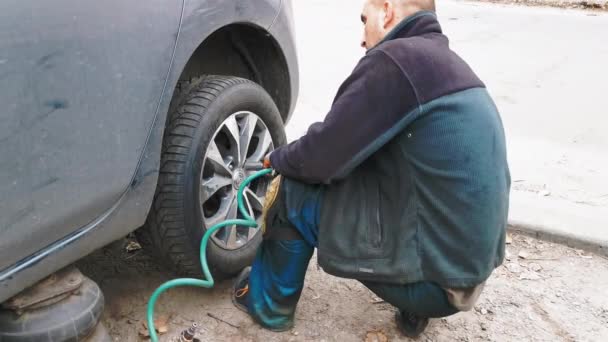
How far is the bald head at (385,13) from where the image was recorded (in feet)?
6.25

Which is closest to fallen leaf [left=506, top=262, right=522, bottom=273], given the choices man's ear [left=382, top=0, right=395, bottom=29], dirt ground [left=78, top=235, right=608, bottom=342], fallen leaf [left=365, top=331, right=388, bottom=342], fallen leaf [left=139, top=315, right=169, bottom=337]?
dirt ground [left=78, top=235, right=608, bottom=342]

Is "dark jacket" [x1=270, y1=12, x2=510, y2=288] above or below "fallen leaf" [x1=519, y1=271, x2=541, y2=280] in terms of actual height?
above

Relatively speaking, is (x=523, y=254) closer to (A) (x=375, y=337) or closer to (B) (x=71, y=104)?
(A) (x=375, y=337)

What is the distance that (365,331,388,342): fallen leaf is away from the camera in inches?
92.5

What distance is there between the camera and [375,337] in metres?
2.36

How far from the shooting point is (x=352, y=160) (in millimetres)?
1866

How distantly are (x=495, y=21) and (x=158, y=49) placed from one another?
6.67 m

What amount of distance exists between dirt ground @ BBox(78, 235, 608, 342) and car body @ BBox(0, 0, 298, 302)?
41 cm

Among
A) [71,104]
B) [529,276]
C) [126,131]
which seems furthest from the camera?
[529,276]

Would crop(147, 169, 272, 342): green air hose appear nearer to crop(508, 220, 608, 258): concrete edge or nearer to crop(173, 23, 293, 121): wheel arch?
crop(173, 23, 293, 121): wheel arch

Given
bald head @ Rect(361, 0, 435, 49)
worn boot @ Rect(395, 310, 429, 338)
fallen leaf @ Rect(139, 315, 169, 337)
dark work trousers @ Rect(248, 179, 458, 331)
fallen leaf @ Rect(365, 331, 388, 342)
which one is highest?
bald head @ Rect(361, 0, 435, 49)

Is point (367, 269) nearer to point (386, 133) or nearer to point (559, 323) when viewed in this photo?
point (386, 133)

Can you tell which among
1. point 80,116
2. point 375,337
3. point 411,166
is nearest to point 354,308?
point 375,337

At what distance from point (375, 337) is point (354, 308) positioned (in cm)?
19
